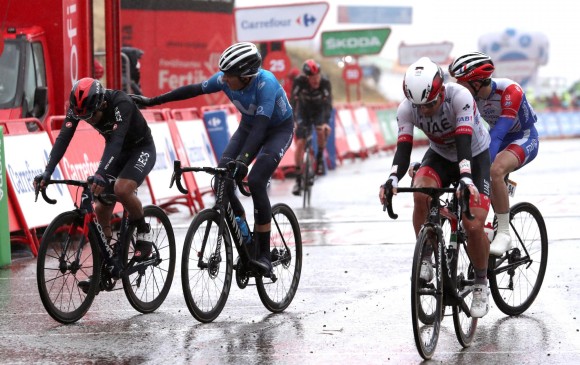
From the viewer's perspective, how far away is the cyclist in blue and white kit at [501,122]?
28.8 feet

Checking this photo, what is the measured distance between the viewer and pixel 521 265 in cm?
887

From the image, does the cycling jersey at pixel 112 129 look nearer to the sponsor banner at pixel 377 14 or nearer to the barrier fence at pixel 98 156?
the barrier fence at pixel 98 156

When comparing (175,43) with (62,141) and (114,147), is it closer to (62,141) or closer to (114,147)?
(62,141)

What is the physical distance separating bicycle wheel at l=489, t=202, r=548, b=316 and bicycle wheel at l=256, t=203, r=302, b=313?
1.54 metres

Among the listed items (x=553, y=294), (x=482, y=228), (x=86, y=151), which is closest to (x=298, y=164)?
(x=86, y=151)

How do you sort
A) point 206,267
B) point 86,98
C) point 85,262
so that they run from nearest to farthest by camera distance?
point 206,267, point 85,262, point 86,98

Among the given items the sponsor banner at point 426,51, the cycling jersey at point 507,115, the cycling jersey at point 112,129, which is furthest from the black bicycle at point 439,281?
the sponsor banner at point 426,51

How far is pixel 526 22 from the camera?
84.4 meters

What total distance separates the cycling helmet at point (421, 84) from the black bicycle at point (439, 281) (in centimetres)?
54

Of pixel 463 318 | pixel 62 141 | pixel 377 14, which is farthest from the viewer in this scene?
pixel 377 14

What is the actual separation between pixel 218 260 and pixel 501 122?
→ 7.38 feet

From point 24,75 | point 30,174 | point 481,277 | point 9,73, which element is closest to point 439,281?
point 481,277

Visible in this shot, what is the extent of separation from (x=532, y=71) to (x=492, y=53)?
8983 mm

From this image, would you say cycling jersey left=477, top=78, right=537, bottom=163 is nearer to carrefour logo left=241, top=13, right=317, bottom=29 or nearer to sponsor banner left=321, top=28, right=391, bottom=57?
carrefour logo left=241, top=13, right=317, bottom=29
